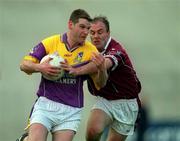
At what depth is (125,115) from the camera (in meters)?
12.0

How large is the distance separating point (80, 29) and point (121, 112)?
1.72 m

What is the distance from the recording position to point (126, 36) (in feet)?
57.9

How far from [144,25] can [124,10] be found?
20.2 inches

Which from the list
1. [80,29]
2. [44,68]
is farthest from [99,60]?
[44,68]

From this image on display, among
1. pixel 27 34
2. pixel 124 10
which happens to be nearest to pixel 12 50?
pixel 27 34

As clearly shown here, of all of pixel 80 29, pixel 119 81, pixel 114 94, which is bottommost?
pixel 114 94

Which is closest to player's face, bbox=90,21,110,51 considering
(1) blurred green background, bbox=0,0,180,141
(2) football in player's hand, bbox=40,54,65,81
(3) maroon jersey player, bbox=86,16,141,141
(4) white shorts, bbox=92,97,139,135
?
(3) maroon jersey player, bbox=86,16,141,141

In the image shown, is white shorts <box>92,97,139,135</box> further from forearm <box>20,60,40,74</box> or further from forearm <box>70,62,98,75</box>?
forearm <box>20,60,40,74</box>

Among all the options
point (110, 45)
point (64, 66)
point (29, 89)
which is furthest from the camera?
point (29, 89)

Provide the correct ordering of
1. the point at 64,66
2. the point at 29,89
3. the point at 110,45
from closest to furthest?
the point at 64,66
the point at 110,45
the point at 29,89

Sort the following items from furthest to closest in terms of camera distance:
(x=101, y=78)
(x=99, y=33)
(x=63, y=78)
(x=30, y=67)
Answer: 1. (x=99, y=33)
2. (x=101, y=78)
3. (x=63, y=78)
4. (x=30, y=67)

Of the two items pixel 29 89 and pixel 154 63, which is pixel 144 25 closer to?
pixel 154 63

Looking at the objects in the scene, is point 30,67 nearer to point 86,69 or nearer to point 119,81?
point 86,69

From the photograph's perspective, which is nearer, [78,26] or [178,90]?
[78,26]
